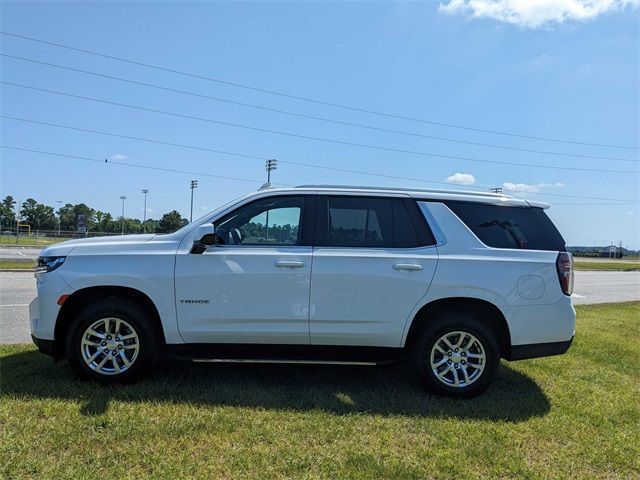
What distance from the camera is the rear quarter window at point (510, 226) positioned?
4770mm

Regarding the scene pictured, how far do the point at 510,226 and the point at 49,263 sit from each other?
4.45m

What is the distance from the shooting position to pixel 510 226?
4855 millimetres

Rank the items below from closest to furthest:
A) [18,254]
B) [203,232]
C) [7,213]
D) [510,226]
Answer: [203,232]
[510,226]
[18,254]
[7,213]

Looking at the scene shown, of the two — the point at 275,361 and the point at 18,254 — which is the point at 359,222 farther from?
the point at 18,254

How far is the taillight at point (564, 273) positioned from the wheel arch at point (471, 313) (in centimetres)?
65

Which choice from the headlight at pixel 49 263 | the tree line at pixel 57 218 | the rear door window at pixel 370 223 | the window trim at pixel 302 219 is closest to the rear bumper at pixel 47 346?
the headlight at pixel 49 263

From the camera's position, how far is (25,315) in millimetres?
8391

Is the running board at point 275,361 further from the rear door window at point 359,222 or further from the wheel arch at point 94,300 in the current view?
the rear door window at point 359,222

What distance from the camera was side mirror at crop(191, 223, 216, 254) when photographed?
4492 mm

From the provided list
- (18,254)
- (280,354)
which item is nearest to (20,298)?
(280,354)

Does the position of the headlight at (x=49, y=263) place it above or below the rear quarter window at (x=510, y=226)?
below

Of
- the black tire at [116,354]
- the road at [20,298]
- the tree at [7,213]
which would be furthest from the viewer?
the tree at [7,213]

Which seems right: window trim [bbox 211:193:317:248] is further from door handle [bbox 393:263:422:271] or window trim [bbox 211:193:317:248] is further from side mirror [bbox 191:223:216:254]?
door handle [bbox 393:263:422:271]

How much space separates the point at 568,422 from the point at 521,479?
1.22 meters
